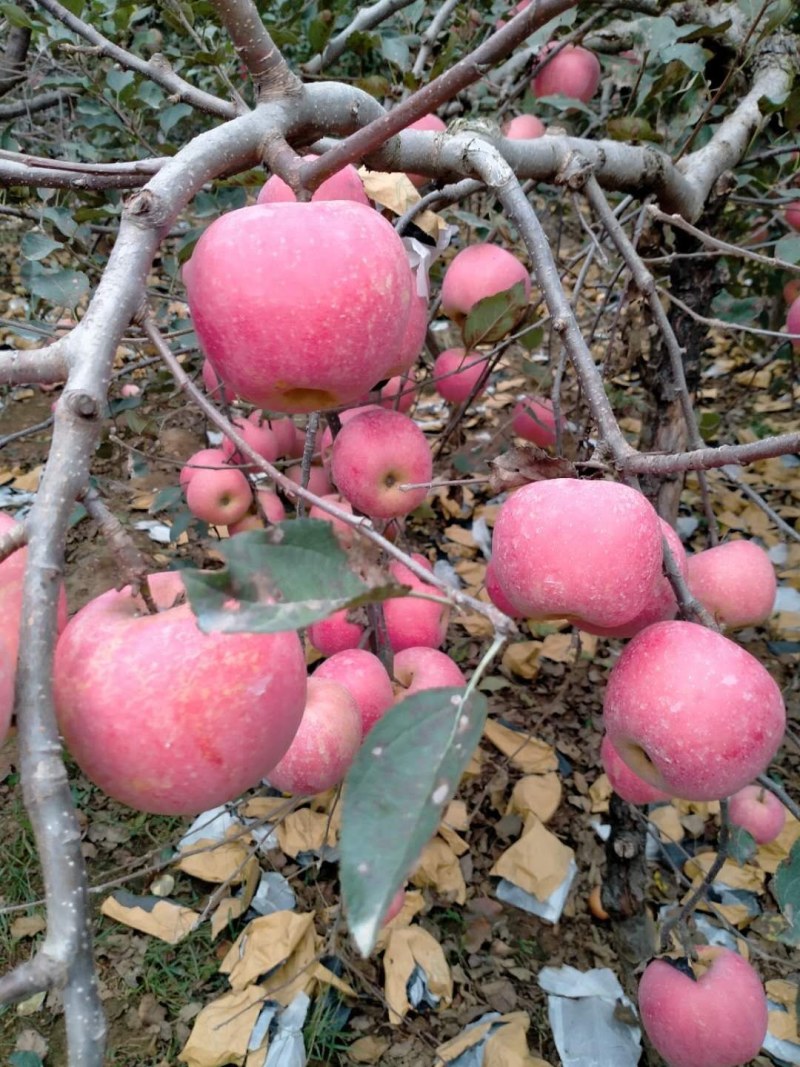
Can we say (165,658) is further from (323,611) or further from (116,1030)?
(116,1030)

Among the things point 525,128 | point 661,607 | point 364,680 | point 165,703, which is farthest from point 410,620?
point 525,128

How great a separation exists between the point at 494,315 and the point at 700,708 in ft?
2.14

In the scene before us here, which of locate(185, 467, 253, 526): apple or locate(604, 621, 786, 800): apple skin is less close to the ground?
locate(604, 621, 786, 800): apple skin

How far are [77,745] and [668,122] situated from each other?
6.30 feet

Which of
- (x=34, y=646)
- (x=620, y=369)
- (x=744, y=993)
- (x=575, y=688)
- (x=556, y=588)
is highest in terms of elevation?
(x=34, y=646)

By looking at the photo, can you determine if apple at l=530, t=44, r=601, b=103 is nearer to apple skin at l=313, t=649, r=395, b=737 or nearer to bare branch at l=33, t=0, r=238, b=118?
bare branch at l=33, t=0, r=238, b=118

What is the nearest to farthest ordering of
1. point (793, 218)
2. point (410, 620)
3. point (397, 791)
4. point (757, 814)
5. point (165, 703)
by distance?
1. point (397, 791)
2. point (165, 703)
3. point (410, 620)
4. point (757, 814)
5. point (793, 218)

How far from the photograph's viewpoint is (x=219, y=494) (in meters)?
1.73

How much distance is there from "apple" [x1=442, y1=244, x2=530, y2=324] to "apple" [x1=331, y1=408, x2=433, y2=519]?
0.35 metres

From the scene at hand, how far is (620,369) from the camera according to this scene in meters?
2.13

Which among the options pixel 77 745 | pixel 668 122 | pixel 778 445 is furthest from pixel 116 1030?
pixel 668 122

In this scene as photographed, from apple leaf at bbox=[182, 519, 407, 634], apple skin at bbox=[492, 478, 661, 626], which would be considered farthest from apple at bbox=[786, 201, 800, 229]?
apple leaf at bbox=[182, 519, 407, 634]

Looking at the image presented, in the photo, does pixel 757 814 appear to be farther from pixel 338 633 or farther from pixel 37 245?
pixel 37 245

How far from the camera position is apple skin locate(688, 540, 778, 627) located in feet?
3.57
